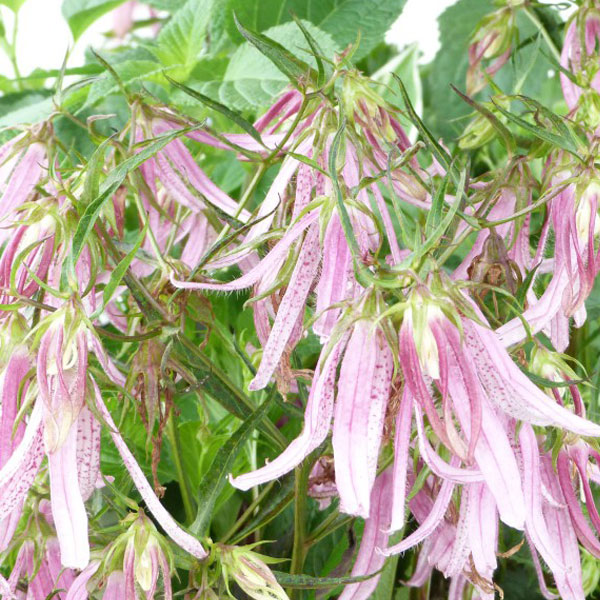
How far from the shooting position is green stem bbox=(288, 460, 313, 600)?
11.6 inches

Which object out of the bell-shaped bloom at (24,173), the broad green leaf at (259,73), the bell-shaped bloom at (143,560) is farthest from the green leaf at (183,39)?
the bell-shaped bloom at (143,560)

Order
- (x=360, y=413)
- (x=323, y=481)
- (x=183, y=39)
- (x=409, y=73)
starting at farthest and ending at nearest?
(x=409, y=73) → (x=183, y=39) → (x=323, y=481) → (x=360, y=413)

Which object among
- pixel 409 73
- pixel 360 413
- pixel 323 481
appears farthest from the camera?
pixel 409 73

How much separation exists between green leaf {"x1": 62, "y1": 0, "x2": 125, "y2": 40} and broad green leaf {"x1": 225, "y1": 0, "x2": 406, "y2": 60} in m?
0.08

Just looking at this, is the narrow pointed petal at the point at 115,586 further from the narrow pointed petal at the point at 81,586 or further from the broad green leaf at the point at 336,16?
the broad green leaf at the point at 336,16

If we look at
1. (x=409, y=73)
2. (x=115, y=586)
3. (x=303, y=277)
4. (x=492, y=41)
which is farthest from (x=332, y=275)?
(x=409, y=73)

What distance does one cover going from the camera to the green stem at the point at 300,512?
0.29 meters

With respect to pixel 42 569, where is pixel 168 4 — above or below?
above

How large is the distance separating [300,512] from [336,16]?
0.29 meters

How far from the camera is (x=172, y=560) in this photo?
0.93ft

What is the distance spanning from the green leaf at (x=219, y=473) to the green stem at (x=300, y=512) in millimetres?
19

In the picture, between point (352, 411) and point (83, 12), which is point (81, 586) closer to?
point (352, 411)

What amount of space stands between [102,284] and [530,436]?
138 millimetres

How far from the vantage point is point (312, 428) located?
0.77 feet
